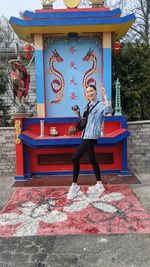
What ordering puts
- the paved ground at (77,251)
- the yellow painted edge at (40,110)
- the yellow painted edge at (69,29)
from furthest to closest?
the yellow painted edge at (40,110) < the yellow painted edge at (69,29) < the paved ground at (77,251)

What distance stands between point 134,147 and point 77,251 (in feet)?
11.5

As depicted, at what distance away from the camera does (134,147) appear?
613 centimetres

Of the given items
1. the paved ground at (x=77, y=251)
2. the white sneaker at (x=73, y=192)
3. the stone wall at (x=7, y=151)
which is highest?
the stone wall at (x=7, y=151)

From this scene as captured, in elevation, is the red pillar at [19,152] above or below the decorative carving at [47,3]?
below

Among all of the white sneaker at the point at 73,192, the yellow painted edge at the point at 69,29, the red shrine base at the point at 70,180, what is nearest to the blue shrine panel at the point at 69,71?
the yellow painted edge at the point at 69,29

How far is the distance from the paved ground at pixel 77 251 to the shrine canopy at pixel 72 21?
4.23 metres

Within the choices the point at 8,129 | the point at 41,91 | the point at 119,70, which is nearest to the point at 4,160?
the point at 8,129

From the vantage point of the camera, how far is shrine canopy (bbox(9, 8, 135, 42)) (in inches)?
234

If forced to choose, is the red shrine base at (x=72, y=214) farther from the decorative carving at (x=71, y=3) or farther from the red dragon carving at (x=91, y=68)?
the decorative carving at (x=71, y=3)

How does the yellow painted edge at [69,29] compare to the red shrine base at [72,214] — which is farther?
the yellow painted edge at [69,29]

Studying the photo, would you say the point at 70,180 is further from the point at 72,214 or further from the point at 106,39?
the point at 106,39

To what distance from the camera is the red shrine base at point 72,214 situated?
136 inches

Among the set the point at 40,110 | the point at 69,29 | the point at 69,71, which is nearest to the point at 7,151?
the point at 40,110

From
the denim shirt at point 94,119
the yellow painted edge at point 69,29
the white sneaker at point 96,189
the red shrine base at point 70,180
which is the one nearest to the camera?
the denim shirt at point 94,119
